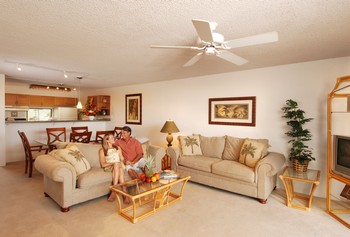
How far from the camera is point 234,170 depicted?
3.29 m

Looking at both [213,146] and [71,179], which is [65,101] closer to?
[71,179]

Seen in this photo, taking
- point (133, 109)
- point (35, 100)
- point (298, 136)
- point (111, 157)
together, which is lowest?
point (111, 157)

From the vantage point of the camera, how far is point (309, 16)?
5.99 feet

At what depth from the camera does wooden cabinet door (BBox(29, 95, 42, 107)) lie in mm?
6801

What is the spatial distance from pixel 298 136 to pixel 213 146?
5.07 ft

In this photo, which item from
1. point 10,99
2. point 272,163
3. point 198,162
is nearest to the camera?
point 272,163

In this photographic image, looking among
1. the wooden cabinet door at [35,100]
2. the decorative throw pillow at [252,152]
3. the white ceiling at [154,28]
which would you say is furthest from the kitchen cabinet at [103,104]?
the decorative throw pillow at [252,152]

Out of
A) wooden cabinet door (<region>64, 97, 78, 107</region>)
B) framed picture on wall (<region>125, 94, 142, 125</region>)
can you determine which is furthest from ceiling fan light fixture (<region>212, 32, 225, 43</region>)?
wooden cabinet door (<region>64, 97, 78, 107</region>)

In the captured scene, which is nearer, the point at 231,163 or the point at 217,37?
the point at 217,37

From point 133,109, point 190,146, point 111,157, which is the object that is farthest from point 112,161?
point 133,109

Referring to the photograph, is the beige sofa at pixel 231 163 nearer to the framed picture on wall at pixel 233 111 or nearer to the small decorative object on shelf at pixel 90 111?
the framed picture on wall at pixel 233 111

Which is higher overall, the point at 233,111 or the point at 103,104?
the point at 103,104

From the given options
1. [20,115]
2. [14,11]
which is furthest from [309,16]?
[20,115]

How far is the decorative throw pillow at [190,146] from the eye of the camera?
4.16 m
